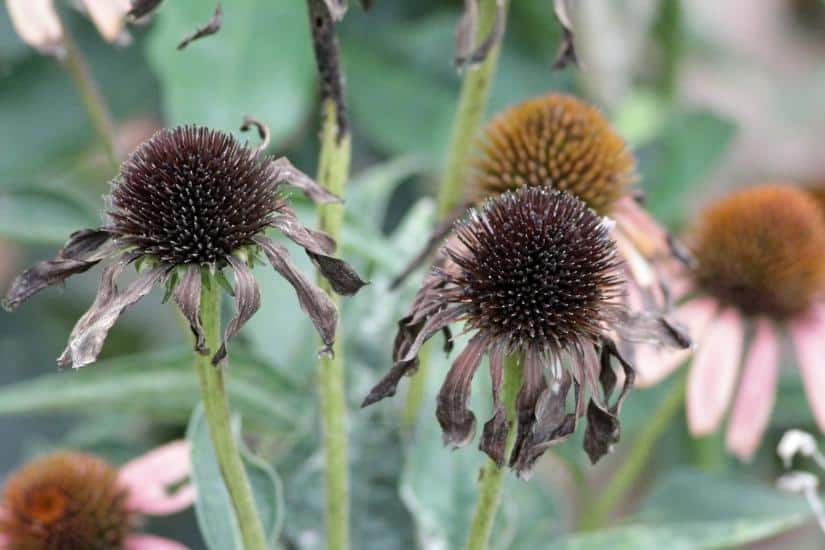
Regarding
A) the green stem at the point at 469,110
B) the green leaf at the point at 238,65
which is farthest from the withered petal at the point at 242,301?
the green leaf at the point at 238,65

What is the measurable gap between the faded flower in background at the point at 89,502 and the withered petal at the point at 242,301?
0.29m

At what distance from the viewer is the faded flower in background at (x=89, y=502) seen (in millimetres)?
766

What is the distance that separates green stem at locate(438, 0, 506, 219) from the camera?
2.22 ft

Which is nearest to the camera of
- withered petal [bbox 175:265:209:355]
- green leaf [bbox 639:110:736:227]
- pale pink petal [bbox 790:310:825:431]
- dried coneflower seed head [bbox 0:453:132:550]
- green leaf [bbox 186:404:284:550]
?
withered petal [bbox 175:265:209:355]

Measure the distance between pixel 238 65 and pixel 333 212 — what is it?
1.49 feet

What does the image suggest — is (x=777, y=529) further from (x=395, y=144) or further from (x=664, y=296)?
(x=395, y=144)

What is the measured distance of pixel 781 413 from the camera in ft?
4.08

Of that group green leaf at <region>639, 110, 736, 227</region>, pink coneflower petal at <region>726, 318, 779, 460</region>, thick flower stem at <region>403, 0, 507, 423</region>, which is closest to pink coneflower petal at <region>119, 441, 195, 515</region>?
thick flower stem at <region>403, 0, 507, 423</region>

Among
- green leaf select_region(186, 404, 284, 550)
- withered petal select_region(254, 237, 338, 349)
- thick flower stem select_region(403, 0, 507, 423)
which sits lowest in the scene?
green leaf select_region(186, 404, 284, 550)

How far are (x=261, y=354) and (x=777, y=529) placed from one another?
39cm

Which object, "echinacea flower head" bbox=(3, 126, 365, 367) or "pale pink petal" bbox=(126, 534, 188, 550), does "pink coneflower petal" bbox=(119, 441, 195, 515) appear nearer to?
"pale pink petal" bbox=(126, 534, 188, 550)

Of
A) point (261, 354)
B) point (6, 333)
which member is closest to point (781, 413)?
point (261, 354)

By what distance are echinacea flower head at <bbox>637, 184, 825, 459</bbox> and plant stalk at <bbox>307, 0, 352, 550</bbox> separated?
359mm

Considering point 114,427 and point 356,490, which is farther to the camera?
point 114,427
